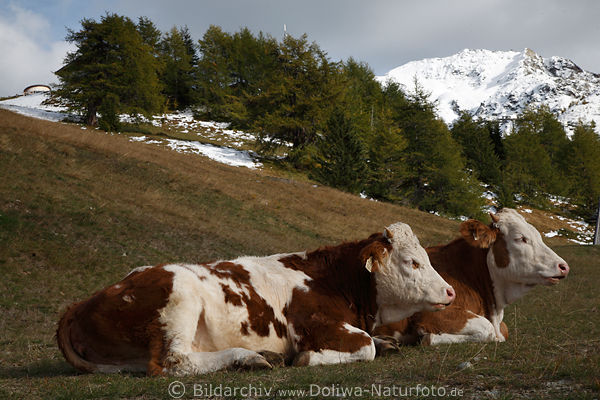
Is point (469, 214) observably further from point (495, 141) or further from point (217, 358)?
point (217, 358)

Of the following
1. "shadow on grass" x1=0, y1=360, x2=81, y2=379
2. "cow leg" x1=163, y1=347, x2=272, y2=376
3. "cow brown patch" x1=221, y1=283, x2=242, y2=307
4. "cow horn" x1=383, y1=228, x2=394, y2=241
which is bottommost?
"shadow on grass" x1=0, y1=360, x2=81, y2=379

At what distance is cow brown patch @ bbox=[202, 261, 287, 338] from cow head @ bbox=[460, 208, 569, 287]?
136 inches

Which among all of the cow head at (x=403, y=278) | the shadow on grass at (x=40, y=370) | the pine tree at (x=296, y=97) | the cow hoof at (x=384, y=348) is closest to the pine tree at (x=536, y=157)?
the pine tree at (x=296, y=97)

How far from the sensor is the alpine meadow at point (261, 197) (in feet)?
12.4

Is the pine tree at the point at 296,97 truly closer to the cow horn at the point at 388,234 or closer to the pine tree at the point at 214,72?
the pine tree at the point at 214,72

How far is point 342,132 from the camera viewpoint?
3741cm

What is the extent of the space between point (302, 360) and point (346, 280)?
4.10 ft

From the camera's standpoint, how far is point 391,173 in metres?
41.6

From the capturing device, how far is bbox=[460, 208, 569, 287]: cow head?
6793 millimetres

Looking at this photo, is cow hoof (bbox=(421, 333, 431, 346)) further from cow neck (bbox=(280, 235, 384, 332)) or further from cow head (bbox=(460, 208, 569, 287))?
cow head (bbox=(460, 208, 569, 287))

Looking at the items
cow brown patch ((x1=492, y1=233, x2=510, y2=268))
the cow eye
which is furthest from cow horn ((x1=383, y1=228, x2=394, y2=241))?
the cow eye

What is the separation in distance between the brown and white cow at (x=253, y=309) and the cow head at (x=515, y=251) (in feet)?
6.28

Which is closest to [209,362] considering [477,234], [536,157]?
[477,234]

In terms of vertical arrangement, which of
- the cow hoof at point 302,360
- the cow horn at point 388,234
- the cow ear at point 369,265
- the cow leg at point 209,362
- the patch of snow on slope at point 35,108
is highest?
the patch of snow on slope at point 35,108
